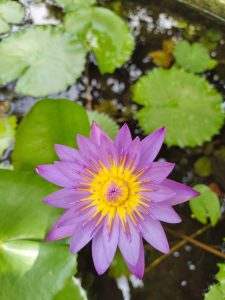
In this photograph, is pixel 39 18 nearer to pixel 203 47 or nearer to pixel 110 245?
pixel 203 47

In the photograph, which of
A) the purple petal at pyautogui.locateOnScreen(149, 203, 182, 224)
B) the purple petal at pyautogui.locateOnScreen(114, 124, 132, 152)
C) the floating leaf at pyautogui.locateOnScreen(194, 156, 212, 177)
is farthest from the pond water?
the purple petal at pyautogui.locateOnScreen(114, 124, 132, 152)

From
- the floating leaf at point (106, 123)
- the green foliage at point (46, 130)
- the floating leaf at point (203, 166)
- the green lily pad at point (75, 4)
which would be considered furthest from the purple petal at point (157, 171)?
the green lily pad at point (75, 4)

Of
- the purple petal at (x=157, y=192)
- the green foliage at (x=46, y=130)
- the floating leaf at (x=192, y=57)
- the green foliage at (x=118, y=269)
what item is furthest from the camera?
the floating leaf at (x=192, y=57)

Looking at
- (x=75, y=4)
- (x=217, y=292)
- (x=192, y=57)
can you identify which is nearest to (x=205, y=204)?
(x=217, y=292)

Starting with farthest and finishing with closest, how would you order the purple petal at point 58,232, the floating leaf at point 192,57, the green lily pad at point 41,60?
the floating leaf at point 192,57 < the green lily pad at point 41,60 < the purple petal at point 58,232

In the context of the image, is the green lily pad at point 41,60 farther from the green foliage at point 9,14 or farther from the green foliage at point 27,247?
the green foliage at point 27,247

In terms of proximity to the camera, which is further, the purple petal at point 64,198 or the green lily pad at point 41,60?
the green lily pad at point 41,60

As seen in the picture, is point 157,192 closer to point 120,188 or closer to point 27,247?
point 120,188
